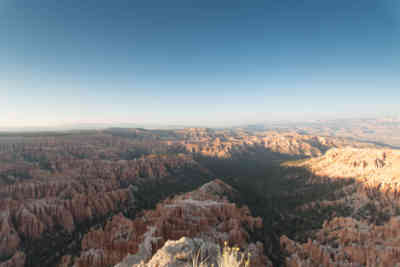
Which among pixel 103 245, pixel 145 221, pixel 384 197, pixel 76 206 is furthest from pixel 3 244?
pixel 384 197

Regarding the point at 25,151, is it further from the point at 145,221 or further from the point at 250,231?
the point at 250,231

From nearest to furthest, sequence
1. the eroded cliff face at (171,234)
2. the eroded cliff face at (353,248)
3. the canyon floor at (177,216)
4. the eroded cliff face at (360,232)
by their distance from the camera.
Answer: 1. the eroded cliff face at (353,248)
2. the eroded cliff face at (171,234)
3. the eroded cliff face at (360,232)
4. the canyon floor at (177,216)

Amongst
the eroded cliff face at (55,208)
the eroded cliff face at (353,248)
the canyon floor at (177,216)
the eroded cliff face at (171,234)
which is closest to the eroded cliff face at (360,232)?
the eroded cliff face at (353,248)

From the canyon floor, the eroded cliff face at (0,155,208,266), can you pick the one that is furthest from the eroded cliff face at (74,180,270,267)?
A: the eroded cliff face at (0,155,208,266)

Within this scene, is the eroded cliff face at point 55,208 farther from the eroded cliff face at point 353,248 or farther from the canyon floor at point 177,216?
the eroded cliff face at point 353,248

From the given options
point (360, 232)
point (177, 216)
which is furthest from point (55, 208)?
point (360, 232)

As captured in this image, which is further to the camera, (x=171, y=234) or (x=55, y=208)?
(x=55, y=208)

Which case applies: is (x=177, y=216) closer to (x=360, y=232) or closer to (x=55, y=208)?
(x=360, y=232)
